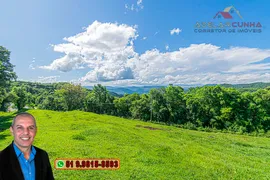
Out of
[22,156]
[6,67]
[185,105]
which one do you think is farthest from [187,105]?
[22,156]

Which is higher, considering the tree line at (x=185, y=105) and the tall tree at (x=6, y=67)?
the tall tree at (x=6, y=67)

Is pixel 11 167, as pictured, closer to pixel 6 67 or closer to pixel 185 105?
pixel 6 67

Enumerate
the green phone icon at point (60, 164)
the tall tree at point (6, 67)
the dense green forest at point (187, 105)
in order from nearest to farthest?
1. the green phone icon at point (60, 164)
2. the tall tree at point (6, 67)
3. the dense green forest at point (187, 105)

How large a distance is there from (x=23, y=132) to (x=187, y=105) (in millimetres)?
49466

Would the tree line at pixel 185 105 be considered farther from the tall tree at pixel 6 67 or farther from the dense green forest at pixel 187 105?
the tall tree at pixel 6 67

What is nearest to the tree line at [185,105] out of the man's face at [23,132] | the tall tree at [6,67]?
the tall tree at [6,67]

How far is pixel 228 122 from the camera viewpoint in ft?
147

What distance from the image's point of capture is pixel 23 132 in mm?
3227

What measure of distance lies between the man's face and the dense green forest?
39261 mm

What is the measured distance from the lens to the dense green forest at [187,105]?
4478cm

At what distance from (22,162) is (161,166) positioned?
31.9ft

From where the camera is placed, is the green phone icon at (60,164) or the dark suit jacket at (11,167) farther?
the green phone icon at (60,164)

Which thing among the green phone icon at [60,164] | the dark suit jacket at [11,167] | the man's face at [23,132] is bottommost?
the green phone icon at [60,164]

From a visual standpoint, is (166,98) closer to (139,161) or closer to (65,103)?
(65,103)
